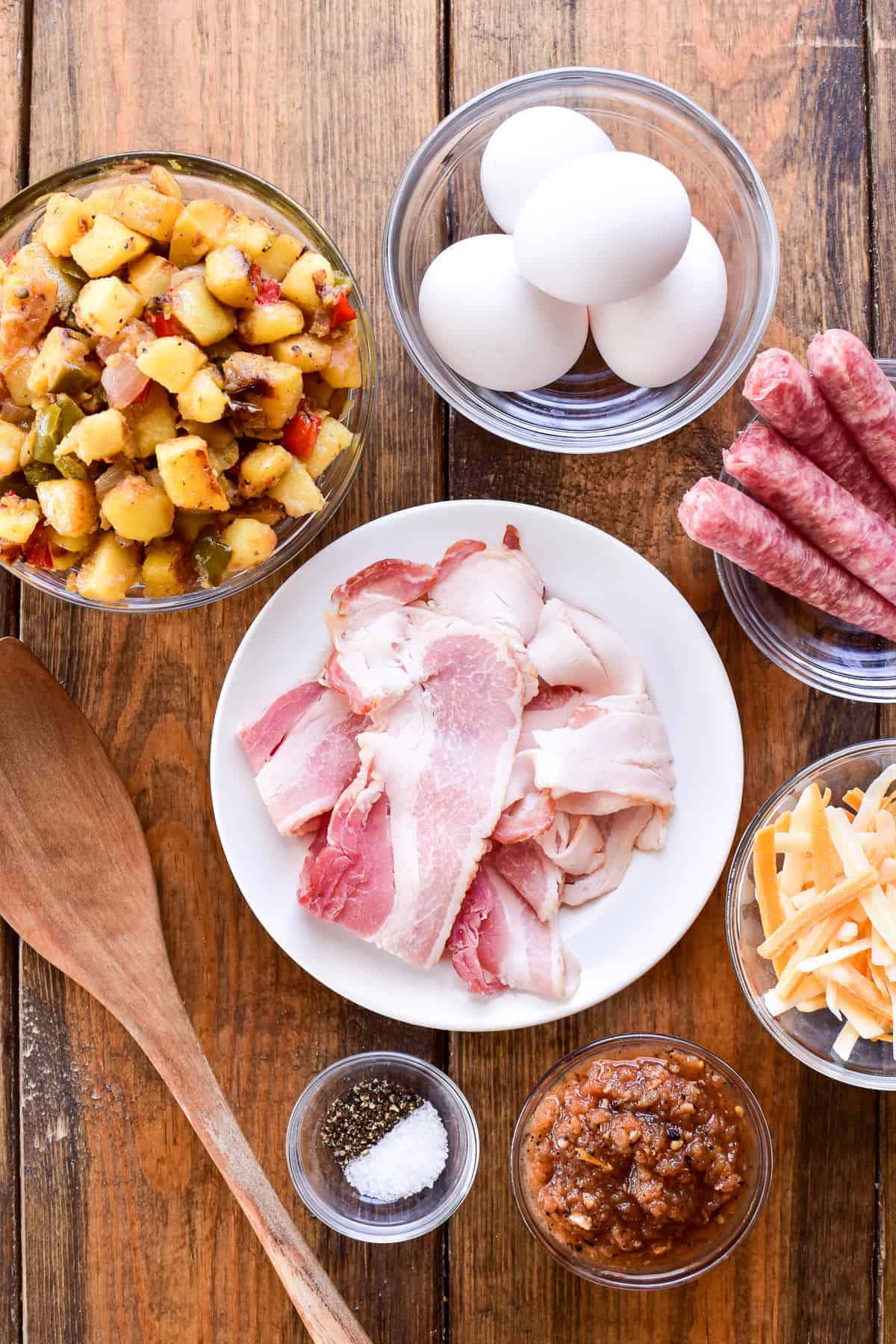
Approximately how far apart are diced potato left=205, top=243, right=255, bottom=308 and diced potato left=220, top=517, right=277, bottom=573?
0.85 feet

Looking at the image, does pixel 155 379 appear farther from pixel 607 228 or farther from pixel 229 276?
pixel 607 228

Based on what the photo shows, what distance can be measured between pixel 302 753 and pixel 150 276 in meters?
0.67

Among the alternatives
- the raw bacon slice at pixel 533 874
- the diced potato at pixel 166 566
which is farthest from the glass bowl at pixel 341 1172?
the diced potato at pixel 166 566

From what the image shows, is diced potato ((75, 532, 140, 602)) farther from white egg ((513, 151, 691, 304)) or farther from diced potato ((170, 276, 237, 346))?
white egg ((513, 151, 691, 304))

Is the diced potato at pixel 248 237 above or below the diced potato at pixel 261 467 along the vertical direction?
above

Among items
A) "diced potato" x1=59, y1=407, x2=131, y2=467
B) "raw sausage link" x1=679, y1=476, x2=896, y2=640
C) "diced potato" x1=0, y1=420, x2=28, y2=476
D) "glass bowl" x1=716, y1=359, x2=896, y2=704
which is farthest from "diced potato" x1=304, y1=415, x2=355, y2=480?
"glass bowl" x1=716, y1=359, x2=896, y2=704

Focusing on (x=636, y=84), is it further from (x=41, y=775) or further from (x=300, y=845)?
(x=41, y=775)

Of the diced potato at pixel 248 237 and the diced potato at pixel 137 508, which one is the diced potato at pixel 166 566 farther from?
the diced potato at pixel 248 237

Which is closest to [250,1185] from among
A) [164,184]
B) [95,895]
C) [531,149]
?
[95,895]

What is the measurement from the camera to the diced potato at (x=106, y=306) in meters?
1.21

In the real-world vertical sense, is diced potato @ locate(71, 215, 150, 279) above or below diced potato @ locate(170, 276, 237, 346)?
above

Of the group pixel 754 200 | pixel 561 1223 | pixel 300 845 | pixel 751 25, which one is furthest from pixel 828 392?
pixel 561 1223

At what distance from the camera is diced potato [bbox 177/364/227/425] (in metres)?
Result: 1.21

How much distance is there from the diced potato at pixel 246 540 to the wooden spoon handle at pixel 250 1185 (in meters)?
0.73
